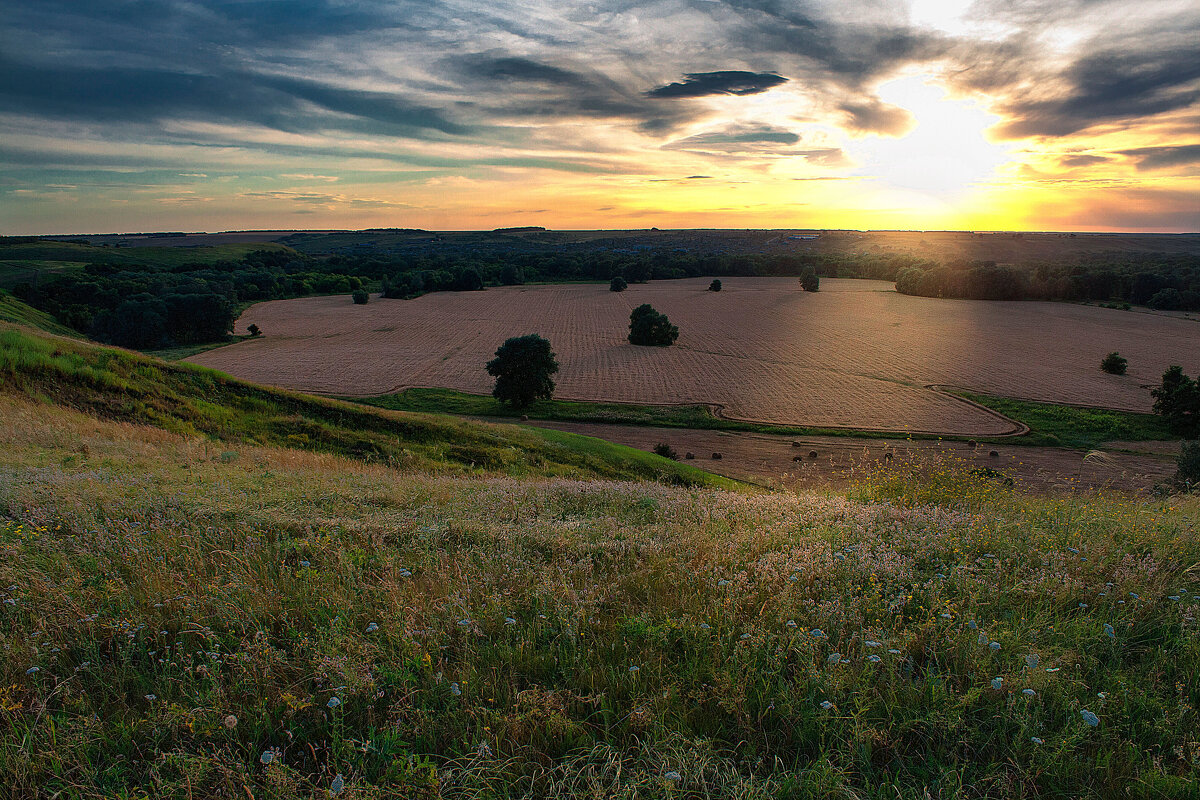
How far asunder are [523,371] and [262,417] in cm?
2848

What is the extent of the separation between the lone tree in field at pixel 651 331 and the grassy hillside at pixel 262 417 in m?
50.6

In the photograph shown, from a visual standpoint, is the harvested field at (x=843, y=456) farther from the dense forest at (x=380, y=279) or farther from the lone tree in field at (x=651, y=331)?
the dense forest at (x=380, y=279)

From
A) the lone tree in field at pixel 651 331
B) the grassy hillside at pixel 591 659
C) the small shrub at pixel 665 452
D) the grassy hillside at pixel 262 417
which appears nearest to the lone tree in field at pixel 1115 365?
the lone tree in field at pixel 651 331

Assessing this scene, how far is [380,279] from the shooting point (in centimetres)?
16000

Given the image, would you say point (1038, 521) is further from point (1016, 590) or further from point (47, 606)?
point (47, 606)

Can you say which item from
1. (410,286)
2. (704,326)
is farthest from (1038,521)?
(410,286)

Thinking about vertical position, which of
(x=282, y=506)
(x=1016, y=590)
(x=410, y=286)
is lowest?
(x=282, y=506)

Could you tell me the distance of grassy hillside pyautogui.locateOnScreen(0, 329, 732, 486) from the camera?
72.1 feet

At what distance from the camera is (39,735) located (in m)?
3.64

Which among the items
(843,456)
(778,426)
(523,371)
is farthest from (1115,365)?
(523,371)

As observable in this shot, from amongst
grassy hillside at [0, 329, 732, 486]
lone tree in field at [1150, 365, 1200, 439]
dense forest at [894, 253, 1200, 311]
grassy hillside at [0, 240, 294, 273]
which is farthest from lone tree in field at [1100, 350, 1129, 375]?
grassy hillside at [0, 240, 294, 273]

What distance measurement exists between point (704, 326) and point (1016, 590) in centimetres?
9361

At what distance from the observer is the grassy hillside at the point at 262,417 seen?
2198 centimetres

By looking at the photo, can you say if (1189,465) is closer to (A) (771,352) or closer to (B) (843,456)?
(B) (843,456)
